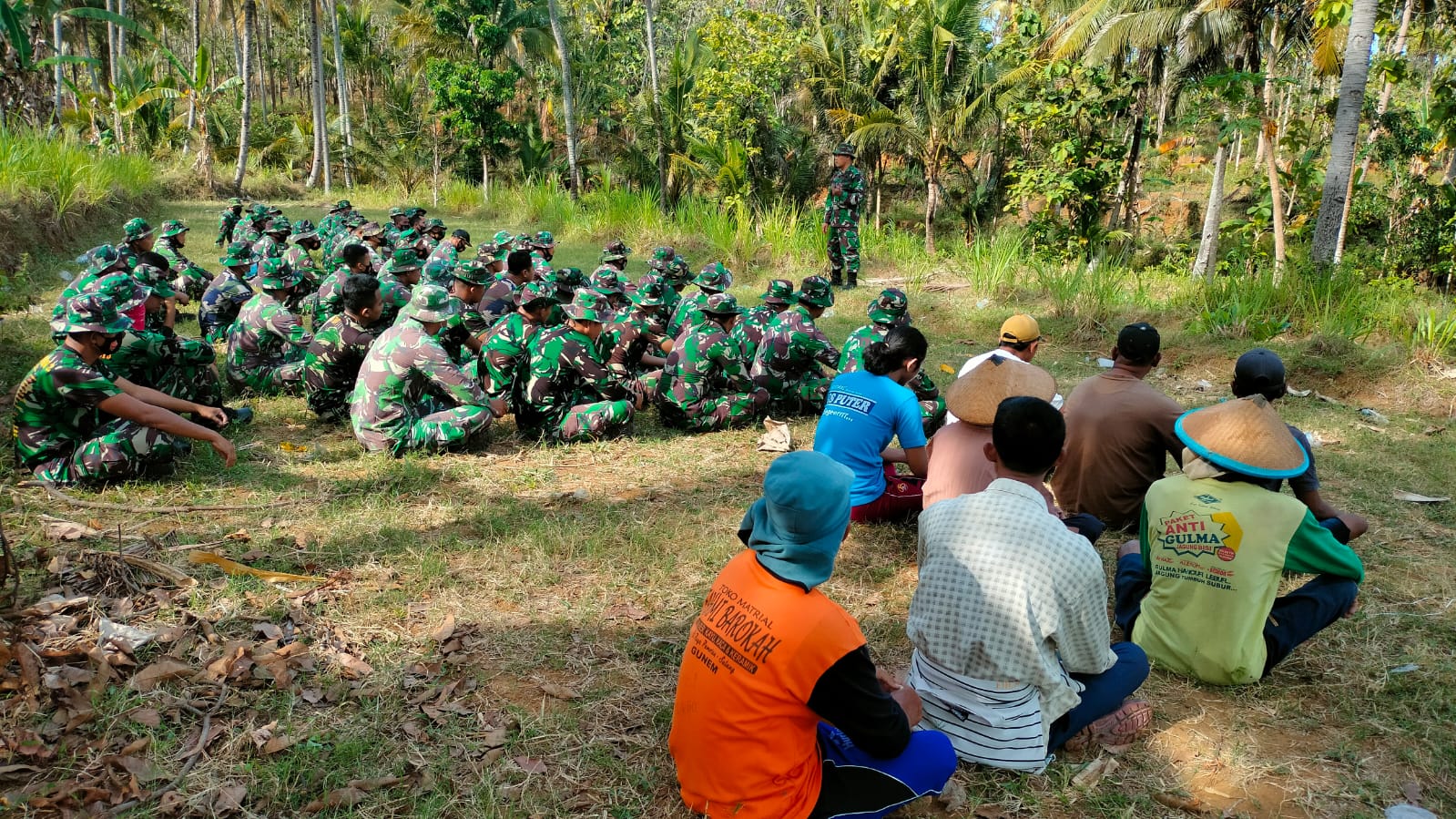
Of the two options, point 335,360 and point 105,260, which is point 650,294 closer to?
point 335,360

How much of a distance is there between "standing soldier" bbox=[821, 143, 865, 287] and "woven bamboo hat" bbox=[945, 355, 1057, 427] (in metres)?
9.00

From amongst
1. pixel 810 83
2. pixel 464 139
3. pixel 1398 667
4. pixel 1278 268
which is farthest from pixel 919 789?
pixel 464 139

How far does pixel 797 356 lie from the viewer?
24.1 ft

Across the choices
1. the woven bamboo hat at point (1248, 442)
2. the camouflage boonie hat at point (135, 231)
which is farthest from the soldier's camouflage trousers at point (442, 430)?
the camouflage boonie hat at point (135, 231)

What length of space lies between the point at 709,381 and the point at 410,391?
2.32 metres

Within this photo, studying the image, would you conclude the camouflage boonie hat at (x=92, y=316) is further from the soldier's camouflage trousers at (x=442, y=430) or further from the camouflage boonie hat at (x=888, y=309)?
the camouflage boonie hat at (x=888, y=309)

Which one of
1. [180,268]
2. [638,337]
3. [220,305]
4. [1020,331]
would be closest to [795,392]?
[638,337]

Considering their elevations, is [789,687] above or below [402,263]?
below

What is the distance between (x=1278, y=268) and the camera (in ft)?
32.7

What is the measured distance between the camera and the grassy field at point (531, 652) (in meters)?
3.13

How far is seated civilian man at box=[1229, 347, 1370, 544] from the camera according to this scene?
4031 millimetres

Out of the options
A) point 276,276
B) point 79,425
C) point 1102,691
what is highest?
point 276,276

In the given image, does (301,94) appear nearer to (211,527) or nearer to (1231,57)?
(1231,57)

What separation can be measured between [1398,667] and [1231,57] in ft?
50.1
